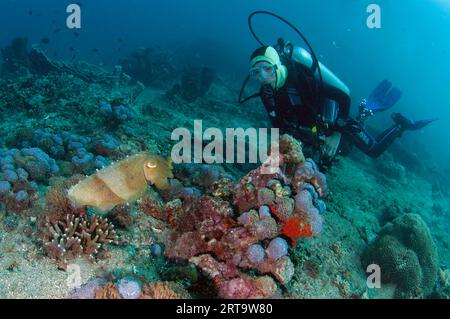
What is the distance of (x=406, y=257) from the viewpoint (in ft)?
18.0

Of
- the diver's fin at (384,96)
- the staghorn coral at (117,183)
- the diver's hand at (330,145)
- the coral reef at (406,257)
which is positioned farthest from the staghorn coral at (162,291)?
the diver's fin at (384,96)

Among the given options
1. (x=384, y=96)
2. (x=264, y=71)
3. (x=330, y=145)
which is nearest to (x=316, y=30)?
(x=384, y=96)

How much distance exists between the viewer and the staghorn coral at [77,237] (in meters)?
3.68

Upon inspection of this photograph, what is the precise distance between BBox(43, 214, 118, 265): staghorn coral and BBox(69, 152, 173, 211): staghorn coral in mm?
219

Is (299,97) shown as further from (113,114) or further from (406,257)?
(113,114)

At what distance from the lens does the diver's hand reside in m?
6.78

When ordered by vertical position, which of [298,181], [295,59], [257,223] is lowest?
[257,223]

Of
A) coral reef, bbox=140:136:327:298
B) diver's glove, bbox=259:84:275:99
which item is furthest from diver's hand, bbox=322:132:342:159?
coral reef, bbox=140:136:327:298

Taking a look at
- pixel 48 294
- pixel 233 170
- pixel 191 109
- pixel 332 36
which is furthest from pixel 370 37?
pixel 48 294

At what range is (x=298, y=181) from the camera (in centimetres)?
418

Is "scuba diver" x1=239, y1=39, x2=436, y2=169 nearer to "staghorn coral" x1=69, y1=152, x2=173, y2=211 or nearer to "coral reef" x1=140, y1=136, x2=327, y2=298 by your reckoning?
"coral reef" x1=140, y1=136, x2=327, y2=298

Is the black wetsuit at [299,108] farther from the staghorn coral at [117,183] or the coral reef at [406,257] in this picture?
the staghorn coral at [117,183]
